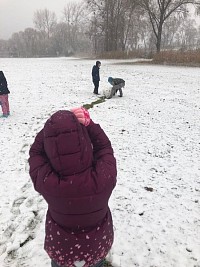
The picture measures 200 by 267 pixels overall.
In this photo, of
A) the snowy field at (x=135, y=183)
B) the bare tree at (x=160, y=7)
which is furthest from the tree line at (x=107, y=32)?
the snowy field at (x=135, y=183)

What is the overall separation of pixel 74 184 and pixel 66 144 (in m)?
0.29

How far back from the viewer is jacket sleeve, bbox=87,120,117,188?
2199 millimetres

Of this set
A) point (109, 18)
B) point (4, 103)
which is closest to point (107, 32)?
point (109, 18)

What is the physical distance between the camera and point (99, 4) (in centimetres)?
4525

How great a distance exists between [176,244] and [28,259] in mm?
2068

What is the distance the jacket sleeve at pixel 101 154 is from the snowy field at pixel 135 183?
2.19m

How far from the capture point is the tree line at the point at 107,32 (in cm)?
3953

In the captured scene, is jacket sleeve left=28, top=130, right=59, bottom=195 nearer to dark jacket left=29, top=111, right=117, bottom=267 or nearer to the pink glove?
dark jacket left=29, top=111, right=117, bottom=267

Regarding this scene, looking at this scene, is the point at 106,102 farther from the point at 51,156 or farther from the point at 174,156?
the point at 51,156

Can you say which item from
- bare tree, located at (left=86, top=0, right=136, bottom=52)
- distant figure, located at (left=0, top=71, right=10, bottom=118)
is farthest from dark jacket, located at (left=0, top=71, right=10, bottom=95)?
bare tree, located at (left=86, top=0, right=136, bottom=52)

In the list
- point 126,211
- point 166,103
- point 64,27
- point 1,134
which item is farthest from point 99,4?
point 64,27

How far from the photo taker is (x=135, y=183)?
609 cm

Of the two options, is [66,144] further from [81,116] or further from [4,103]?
[4,103]

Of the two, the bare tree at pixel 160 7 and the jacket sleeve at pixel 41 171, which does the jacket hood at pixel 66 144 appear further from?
the bare tree at pixel 160 7
